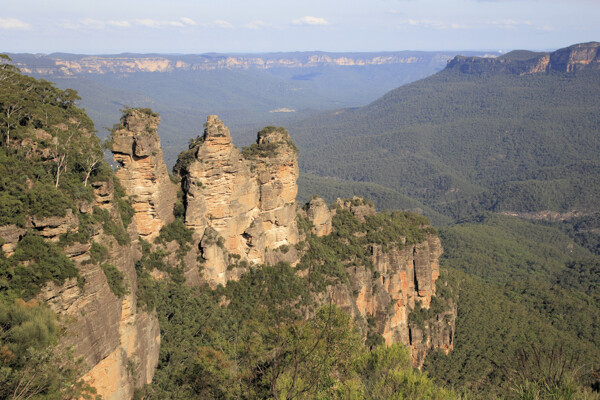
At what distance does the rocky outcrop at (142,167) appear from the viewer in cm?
2697

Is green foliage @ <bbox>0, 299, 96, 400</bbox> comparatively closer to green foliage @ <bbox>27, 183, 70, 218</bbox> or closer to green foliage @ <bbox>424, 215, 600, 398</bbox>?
green foliage @ <bbox>27, 183, 70, 218</bbox>

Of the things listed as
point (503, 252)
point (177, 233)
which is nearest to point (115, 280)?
point (177, 233)

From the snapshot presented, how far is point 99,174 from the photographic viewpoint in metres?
21.9

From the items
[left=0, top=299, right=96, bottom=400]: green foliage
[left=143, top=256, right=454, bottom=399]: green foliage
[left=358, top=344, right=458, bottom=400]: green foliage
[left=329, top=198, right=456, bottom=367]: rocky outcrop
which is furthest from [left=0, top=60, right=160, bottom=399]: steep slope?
[left=329, top=198, right=456, bottom=367]: rocky outcrop

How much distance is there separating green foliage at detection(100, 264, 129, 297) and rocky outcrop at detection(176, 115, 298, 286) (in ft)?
31.8

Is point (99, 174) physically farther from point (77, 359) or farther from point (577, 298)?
point (577, 298)

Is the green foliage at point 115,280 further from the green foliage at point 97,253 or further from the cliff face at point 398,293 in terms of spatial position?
the cliff face at point 398,293

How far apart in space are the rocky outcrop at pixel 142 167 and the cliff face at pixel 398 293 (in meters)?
14.8

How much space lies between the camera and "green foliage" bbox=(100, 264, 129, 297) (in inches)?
785

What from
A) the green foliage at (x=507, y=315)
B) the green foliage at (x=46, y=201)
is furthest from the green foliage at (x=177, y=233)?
the green foliage at (x=507, y=315)

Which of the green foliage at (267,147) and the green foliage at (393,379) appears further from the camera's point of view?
the green foliage at (267,147)

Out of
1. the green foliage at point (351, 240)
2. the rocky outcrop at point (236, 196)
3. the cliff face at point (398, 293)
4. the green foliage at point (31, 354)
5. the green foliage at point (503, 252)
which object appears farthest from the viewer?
the green foliage at point (503, 252)

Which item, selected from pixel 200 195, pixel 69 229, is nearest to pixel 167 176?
pixel 200 195

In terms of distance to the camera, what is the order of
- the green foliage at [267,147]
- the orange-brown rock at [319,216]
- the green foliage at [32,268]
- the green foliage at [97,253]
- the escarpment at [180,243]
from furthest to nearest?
1. the orange-brown rock at [319,216]
2. the green foliage at [267,147]
3. the green foliage at [97,253]
4. the escarpment at [180,243]
5. the green foliage at [32,268]
